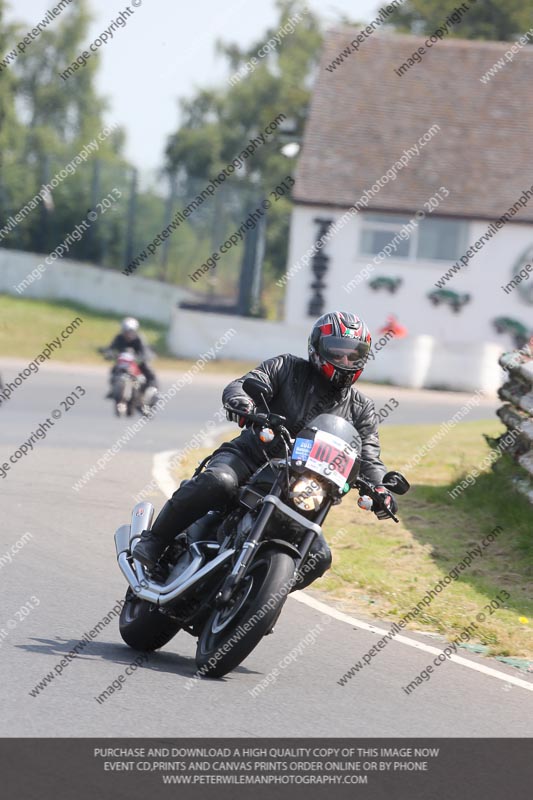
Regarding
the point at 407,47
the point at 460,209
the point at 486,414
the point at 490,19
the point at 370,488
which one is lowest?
the point at 486,414

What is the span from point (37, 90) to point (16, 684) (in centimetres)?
7692

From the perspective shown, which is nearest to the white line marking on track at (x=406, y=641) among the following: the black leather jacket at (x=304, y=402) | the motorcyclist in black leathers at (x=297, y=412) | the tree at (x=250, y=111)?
the motorcyclist in black leathers at (x=297, y=412)

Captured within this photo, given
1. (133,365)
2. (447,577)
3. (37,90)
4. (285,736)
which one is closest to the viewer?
(285,736)

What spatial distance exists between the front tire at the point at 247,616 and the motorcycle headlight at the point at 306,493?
0.26 metres

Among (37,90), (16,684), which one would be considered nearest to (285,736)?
(16,684)

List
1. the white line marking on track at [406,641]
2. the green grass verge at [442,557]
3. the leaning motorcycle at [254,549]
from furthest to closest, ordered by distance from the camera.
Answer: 1. the green grass verge at [442,557]
2. the white line marking on track at [406,641]
3. the leaning motorcycle at [254,549]

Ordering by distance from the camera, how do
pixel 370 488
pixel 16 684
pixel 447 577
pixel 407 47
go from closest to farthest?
pixel 16 684 → pixel 370 488 → pixel 447 577 → pixel 407 47

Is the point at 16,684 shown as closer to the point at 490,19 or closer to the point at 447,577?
the point at 447,577

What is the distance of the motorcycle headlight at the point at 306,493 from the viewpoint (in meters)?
6.82

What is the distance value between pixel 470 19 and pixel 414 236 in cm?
2127

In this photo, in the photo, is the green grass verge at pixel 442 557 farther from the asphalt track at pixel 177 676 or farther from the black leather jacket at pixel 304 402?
the black leather jacket at pixel 304 402

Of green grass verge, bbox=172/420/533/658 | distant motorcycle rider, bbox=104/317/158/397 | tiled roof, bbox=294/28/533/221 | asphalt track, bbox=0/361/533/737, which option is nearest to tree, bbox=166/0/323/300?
tiled roof, bbox=294/28/533/221

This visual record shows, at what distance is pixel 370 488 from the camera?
7309 mm
